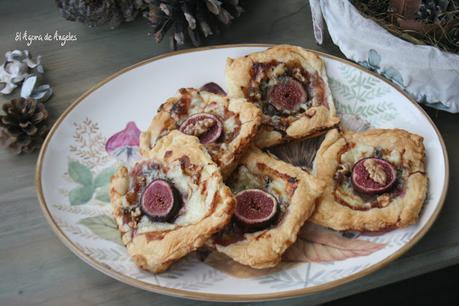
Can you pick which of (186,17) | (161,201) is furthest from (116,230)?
(186,17)

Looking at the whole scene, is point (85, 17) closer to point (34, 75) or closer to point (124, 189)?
point (34, 75)

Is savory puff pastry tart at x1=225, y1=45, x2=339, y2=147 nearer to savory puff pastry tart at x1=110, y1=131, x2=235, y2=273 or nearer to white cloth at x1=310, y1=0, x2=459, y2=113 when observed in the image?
white cloth at x1=310, y1=0, x2=459, y2=113

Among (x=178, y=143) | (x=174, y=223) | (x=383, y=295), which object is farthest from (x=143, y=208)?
(x=383, y=295)

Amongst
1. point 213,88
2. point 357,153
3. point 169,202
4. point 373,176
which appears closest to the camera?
point 169,202

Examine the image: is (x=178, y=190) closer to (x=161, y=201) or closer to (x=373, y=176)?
(x=161, y=201)

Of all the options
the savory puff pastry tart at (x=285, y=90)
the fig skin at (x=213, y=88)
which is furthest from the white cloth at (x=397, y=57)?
the fig skin at (x=213, y=88)
